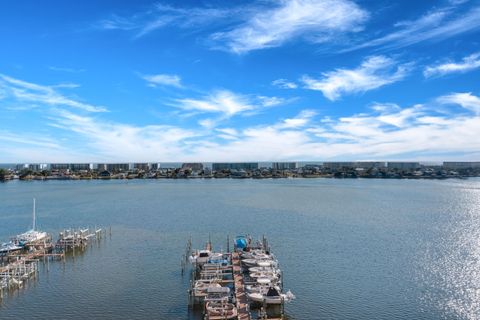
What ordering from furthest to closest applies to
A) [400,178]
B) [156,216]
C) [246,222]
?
1. [400,178]
2. [156,216]
3. [246,222]

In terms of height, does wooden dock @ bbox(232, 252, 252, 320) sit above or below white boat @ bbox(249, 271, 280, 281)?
below

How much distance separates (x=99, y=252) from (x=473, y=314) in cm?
2890

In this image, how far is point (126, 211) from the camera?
212 ft

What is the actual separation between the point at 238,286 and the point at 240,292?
995 millimetres

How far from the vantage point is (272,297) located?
24.4 metres

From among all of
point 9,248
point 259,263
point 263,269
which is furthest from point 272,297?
point 9,248

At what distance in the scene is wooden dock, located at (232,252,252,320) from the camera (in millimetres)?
22625

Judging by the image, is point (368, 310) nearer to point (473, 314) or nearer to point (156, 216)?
point (473, 314)

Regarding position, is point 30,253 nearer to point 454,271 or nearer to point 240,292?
point 240,292

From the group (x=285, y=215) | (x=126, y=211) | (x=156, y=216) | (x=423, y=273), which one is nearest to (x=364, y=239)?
(x=423, y=273)

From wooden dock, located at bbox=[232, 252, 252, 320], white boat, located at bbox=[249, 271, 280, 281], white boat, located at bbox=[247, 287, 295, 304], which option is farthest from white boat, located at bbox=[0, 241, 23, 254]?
white boat, located at bbox=[247, 287, 295, 304]

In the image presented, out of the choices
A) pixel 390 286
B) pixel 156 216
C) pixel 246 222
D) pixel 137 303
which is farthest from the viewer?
pixel 156 216

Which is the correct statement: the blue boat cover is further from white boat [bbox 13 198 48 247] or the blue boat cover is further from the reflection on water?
white boat [bbox 13 198 48 247]

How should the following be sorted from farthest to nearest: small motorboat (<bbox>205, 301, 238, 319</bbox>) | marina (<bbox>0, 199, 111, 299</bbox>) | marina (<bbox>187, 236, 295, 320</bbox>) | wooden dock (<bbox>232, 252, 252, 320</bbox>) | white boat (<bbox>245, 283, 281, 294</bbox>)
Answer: marina (<bbox>0, 199, 111, 299</bbox>), white boat (<bbox>245, 283, 281, 294</bbox>), marina (<bbox>187, 236, 295, 320</bbox>), wooden dock (<bbox>232, 252, 252, 320</bbox>), small motorboat (<bbox>205, 301, 238, 319</bbox>)
